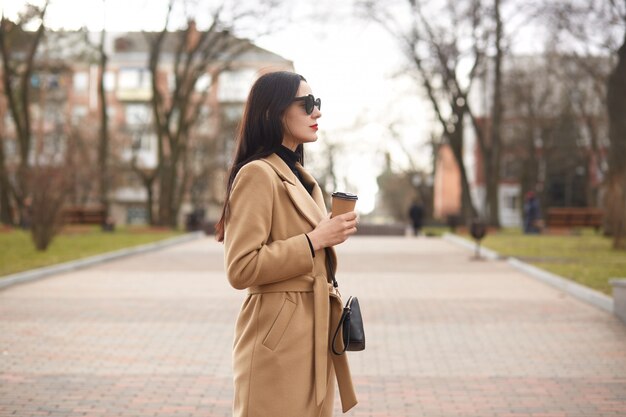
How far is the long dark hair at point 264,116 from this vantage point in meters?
3.35

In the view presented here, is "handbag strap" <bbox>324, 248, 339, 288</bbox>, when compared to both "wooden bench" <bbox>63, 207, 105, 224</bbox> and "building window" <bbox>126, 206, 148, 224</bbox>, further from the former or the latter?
"building window" <bbox>126, 206, 148, 224</bbox>

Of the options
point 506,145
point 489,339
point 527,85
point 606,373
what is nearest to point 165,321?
point 489,339

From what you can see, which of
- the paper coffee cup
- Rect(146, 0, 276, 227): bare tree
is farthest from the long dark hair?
Rect(146, 0, 276, 227): bare tree

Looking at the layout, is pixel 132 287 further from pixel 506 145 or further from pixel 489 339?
pixel 506 145

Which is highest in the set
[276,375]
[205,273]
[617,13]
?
[617,13]

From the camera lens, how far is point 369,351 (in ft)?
28.8

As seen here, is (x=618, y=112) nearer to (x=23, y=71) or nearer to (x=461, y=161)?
(x=461, y=161)

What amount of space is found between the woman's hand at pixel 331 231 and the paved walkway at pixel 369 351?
324cm

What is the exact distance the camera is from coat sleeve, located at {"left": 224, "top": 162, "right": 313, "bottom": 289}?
314 centimetres

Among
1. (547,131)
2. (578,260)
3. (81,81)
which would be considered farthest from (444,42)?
(81,81)

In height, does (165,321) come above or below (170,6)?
below

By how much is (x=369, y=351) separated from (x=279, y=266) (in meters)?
5.78

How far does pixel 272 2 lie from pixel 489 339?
971 inches

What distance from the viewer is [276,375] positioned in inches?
126
